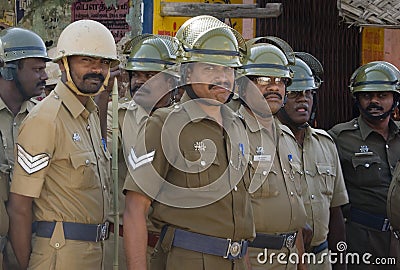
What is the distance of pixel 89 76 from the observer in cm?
473

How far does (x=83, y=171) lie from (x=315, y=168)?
6.82ft

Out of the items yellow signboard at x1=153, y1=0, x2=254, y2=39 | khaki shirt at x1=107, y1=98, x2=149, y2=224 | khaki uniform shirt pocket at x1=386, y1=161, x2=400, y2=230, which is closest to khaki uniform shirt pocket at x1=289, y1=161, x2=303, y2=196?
khaki uniform shirt pocket at x1=386, y1=161, x2=400, y2=230

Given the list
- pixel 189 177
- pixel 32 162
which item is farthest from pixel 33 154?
pixel 189 177

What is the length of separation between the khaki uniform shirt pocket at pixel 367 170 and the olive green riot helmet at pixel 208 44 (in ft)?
7.47

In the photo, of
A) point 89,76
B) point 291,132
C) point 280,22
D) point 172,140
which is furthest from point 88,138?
point 280,22

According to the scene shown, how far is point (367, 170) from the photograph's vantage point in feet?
21.4

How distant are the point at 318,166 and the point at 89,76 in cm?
209

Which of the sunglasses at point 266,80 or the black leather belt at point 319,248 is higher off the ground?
the sunglasses at point 266,80

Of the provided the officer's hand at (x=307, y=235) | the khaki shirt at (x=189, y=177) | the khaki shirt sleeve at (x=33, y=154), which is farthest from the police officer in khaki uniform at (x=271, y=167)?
the khaki shirt sleeve at (x=33, y=154)

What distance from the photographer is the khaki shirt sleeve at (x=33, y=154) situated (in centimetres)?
439

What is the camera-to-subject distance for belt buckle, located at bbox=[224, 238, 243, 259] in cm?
427

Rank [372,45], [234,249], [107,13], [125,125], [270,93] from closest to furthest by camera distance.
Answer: [234,249]
[270,93]
[125,125]
[107,13]
[372,45]

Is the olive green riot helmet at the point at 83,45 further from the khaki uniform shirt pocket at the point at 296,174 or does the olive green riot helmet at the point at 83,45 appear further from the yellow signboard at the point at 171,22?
the yellow signboard at the point at 171,22

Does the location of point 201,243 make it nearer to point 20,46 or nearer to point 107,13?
point 20,46
